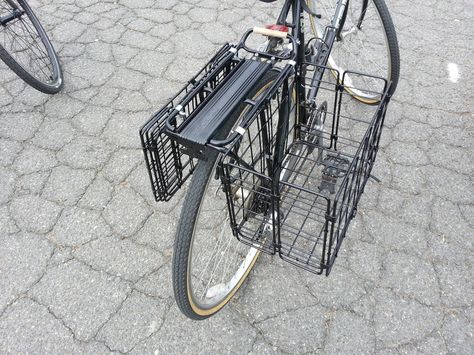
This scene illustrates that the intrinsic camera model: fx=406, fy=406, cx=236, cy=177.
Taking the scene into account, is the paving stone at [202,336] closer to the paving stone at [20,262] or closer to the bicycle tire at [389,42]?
the paving stone at [20,262]

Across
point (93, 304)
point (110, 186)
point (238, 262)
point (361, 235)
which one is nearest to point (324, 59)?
point (361, 235)

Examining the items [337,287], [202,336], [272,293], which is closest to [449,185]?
[337,287]

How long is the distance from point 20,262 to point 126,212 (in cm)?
56

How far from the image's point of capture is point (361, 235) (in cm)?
208

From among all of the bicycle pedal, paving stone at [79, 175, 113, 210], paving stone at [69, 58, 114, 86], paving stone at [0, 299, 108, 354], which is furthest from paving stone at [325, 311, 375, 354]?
paving stone at [69, 58, 114, 86]

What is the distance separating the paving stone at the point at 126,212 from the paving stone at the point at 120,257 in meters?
0.08

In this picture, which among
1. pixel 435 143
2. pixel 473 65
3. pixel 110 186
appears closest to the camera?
pixel 110 186

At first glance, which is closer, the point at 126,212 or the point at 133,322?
the point at 133,322

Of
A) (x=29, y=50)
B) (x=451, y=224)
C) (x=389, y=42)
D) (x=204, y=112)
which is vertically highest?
(x=204, y=112)

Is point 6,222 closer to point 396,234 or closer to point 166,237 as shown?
point 166,237

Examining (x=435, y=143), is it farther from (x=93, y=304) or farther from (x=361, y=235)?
(x=93, y=304)

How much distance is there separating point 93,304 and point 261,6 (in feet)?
9.62

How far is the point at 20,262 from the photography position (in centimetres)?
202

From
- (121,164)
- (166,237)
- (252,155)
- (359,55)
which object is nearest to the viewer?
(252,155)
